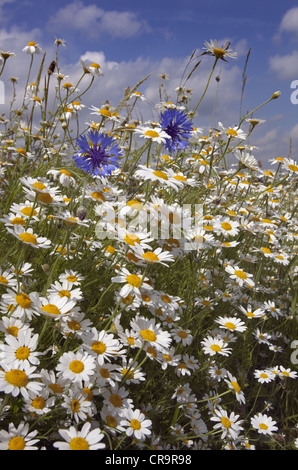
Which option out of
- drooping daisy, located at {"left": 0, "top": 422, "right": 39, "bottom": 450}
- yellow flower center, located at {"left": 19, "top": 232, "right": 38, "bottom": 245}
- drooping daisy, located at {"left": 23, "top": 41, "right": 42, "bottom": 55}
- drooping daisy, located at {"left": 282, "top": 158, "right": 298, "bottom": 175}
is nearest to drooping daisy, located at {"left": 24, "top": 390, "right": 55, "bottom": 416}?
drooping daisy, located at {"left": 0, "top": 422, "right": 39, "bottom": 450}

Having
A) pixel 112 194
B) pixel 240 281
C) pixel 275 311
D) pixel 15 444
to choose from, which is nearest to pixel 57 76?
pixel 112 194

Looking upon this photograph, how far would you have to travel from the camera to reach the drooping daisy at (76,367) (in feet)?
4.33

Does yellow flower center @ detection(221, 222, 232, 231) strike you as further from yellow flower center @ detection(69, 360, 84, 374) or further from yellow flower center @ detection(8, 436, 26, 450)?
yellow flower center @ detection(8, 436, 26, 450)

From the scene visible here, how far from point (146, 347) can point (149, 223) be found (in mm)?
656

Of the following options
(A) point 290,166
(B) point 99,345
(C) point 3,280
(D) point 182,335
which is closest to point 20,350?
(B) point 99,345

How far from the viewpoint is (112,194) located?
2.21 m

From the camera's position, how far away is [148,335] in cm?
161

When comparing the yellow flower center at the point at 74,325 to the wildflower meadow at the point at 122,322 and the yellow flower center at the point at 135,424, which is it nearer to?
the wildflower meadow at the point at 122,322

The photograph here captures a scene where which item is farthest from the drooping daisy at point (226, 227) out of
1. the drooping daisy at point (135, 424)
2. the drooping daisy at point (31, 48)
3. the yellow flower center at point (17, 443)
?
the drooping daisy at point (31, 48)

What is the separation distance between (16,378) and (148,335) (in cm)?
59

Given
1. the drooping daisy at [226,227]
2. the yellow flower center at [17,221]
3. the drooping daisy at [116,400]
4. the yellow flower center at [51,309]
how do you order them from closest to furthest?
the yellow flower center at [51,309] < the drooping daisy at [116,400] < the yellow flower center at [17,221] < the drooping daisy at [226,227]

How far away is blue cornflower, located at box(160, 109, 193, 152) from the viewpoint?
2.14 meters

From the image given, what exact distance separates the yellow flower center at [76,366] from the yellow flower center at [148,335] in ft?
1.07
